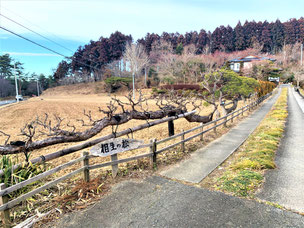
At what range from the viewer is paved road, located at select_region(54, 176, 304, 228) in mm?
3271

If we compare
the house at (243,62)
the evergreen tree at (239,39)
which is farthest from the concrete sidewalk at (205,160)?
the evergreen tree at (239,39)

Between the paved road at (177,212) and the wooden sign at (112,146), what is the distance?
0.88 meters

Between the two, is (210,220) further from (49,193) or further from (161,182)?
(49,193)

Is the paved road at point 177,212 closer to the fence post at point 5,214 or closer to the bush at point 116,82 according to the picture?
the fence post at point 5,214

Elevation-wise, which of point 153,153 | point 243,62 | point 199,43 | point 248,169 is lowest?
point 248,169

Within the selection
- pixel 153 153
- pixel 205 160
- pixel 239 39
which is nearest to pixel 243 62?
pixel 239 39

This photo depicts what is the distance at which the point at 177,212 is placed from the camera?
140 inches

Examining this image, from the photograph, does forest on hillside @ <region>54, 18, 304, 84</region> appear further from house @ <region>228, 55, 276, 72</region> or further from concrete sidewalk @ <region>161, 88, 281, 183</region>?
concrete sidewalk @ <region>161, 88, 281, 183</region>

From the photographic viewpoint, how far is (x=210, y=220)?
3.33 metres

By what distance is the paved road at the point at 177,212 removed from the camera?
10.7 feet

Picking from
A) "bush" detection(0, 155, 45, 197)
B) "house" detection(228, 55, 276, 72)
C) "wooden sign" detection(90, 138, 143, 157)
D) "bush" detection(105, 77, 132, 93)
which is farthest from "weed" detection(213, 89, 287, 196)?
"house" detection(228, 55, 276, 72)

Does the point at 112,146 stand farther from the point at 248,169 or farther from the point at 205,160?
the point at 248,169

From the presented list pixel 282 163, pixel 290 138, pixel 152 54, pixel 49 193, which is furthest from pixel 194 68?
pixel 49 193

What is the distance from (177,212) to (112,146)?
207 centimetres
